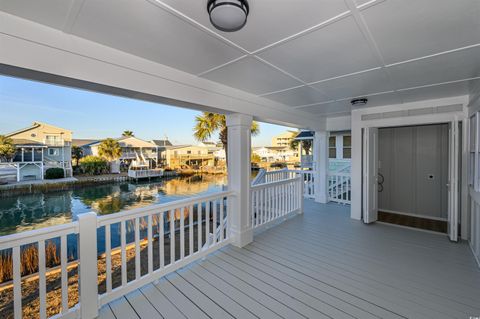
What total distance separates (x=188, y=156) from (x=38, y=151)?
27.7 feet

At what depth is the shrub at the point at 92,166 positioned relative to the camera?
26.8 ft

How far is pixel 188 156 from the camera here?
14320 millimetres

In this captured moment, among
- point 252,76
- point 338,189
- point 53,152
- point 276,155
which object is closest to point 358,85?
point 252,76

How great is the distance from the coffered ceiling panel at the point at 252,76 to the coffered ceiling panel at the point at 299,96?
29 centimetres

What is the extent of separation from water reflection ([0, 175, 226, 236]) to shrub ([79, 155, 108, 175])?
714 mm

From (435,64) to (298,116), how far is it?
2.70 meters

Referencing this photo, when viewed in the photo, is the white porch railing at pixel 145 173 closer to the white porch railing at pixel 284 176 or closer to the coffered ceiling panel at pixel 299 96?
the white porch railing at pixel 284 176

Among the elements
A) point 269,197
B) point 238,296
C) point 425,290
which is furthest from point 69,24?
point 425,290

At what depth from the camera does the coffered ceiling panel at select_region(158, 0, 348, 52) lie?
4.12 ft

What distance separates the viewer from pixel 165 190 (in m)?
9.77

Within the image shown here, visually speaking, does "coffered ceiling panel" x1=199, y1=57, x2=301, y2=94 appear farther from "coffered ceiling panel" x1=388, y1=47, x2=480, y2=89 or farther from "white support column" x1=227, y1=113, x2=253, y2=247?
"coffered ceiling panel" x1=388, y1=47, x2=480, y2=89

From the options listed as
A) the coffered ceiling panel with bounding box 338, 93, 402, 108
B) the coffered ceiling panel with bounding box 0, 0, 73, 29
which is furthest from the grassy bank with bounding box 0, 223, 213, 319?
the coffered ceiling panel with bounding box 338, 93, 402, 108

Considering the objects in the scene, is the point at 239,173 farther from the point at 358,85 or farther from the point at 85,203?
the point at 85,203

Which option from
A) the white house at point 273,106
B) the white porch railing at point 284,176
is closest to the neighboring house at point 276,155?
the white porch railing at point 284,176
